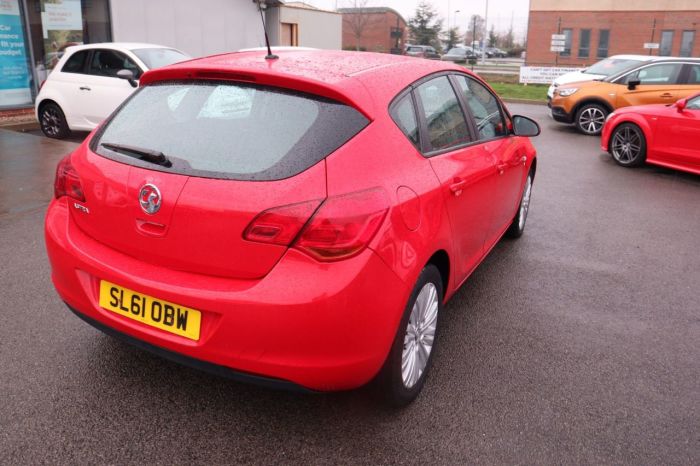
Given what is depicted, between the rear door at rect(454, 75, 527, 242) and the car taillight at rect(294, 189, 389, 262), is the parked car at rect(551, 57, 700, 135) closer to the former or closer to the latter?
the rear door at rect(454, 75, 527, 242)

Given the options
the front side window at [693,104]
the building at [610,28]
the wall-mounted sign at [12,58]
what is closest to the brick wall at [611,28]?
the building at [610,28]

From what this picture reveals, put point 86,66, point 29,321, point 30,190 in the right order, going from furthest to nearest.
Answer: point 86,66 → point 30,190 → point 29,321

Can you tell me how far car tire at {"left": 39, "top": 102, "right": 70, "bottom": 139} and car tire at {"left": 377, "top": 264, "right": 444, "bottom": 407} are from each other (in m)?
9.12

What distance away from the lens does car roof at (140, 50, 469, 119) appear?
2611 mm

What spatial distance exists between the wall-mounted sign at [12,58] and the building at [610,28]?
46425 mm

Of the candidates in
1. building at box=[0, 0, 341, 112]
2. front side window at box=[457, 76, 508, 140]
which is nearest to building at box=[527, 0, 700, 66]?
building at box=[0, 0, 341, 112]

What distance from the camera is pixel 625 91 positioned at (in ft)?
40.8

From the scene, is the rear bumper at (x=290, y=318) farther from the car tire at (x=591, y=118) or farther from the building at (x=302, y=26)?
the building at (x=302, y=26)

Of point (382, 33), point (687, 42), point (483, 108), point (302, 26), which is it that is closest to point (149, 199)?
point (483, 108)

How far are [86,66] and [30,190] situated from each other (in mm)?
4259

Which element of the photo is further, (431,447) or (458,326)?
(458,326)

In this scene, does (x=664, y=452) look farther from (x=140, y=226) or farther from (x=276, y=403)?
(x=140, y=226)

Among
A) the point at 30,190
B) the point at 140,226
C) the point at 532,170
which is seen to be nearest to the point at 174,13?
the point at 30,190

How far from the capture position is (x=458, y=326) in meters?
3.86
